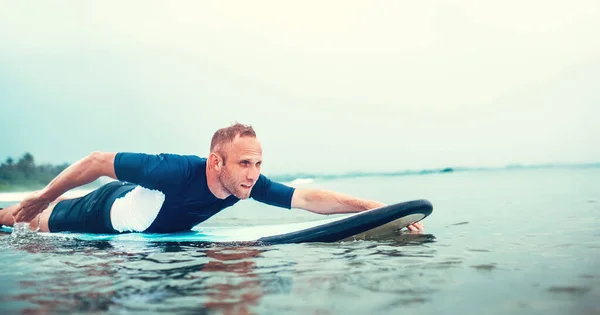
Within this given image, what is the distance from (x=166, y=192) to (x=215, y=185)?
0.24 metres

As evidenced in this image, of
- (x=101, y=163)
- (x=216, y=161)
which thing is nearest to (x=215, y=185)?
(x=216, y=161)

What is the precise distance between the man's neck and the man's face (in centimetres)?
4

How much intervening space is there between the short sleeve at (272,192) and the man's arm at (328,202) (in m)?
0.03

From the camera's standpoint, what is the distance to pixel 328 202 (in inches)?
116

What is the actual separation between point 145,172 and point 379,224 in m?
1.12

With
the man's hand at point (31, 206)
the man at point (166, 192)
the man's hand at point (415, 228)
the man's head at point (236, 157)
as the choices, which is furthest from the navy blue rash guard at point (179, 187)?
the man's hand at point (415, 228)

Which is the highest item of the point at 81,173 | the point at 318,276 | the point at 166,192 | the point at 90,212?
the point at 81,173

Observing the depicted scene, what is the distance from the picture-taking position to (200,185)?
279cm

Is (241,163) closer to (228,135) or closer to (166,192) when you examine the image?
(228,135)

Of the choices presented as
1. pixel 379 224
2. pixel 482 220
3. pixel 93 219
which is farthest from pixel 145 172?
pixel 482 220

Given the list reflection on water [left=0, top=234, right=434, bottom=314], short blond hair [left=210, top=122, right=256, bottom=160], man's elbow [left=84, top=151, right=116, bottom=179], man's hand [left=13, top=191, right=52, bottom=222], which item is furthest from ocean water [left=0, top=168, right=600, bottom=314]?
short blond hair [left=210, top=122, right=256, bottom=160]

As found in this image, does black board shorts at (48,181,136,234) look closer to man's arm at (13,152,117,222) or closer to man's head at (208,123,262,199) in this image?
man's arm at (13,152,117,222)

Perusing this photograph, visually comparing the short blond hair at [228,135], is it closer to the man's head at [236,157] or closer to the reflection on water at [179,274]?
the man's head at [236,157]

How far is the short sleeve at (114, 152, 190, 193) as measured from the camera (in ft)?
8.55
